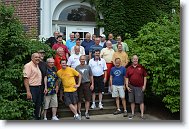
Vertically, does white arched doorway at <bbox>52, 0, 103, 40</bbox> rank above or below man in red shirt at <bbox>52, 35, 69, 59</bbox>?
above

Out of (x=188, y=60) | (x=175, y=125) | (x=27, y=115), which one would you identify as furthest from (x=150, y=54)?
(x=27, y=115)

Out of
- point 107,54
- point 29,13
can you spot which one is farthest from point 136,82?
point 29,13

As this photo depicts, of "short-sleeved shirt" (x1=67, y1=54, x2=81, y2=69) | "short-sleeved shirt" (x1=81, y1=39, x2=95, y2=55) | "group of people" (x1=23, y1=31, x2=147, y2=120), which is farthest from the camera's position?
"short-sleeved shirt" (x1=81, y1=39, x2=95, y2=55)

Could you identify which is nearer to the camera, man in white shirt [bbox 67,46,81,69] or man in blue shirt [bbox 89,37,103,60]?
man in white shirt [bbox 67,46,81,69]

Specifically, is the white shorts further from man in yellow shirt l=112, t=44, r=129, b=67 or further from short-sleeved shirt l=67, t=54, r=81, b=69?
short-sleeved shirt l=67, t=54, r=81, b=69

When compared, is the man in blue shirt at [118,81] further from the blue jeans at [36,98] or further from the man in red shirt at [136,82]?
the blue jeans at [36,98]

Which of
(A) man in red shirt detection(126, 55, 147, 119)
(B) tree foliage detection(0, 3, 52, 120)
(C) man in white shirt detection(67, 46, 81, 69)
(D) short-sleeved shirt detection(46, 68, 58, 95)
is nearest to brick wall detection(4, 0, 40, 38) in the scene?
(C) man in white shirt detection(67, 46, 81, 69)

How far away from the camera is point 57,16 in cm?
1349

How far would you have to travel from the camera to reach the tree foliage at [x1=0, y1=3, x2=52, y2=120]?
6.98m

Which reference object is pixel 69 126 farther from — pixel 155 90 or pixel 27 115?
pixel 155 90

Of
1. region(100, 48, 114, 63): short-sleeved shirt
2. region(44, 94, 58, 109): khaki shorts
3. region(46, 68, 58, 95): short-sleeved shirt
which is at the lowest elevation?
region(44, 94, 58, 109): khaki shorts

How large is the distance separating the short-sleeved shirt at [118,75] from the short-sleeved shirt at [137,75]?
19 centimetres

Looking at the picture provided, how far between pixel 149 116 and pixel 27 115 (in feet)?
10.8

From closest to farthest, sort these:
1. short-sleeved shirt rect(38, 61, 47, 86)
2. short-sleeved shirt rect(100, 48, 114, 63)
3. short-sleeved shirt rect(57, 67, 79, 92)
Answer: short-sleeved shirt rect(38, 61, 47, 86) < short-sleeved shirt rect(57, 67, 79, 92) < short-sleeved shirt rect(100, 48, 114, 63)
